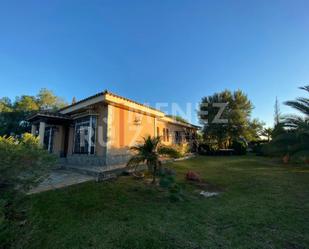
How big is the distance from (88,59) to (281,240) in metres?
18.2

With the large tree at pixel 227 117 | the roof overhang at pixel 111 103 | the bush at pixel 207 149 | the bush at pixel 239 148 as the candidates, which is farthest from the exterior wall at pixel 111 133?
the bush at pixel 239 148

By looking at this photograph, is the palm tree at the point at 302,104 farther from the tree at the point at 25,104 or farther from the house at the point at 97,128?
the tree at the point at 25,104

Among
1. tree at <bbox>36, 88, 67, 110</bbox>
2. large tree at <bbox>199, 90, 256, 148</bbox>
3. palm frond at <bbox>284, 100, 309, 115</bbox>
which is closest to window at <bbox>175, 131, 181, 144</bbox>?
large tree at <bbox>199, 90, 256, 148</bbox>

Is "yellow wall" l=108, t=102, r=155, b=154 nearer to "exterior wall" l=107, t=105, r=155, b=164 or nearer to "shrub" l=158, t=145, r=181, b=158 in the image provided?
"exterior wall" l=107, t=105, r=155, b=164

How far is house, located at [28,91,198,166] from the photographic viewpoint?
1091cm

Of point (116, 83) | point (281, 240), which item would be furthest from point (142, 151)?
point (116, 83)

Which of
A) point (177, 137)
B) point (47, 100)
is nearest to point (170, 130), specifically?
point (177, 137)

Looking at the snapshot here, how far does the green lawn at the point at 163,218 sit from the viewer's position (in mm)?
3500

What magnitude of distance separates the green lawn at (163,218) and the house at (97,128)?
4.14 metres

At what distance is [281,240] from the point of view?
3500 millimetres

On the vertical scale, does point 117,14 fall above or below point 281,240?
above

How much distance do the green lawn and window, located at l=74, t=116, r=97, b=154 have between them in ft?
15.1

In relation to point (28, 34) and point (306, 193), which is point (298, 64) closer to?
point (306, 193)

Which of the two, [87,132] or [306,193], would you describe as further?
[87,132]
